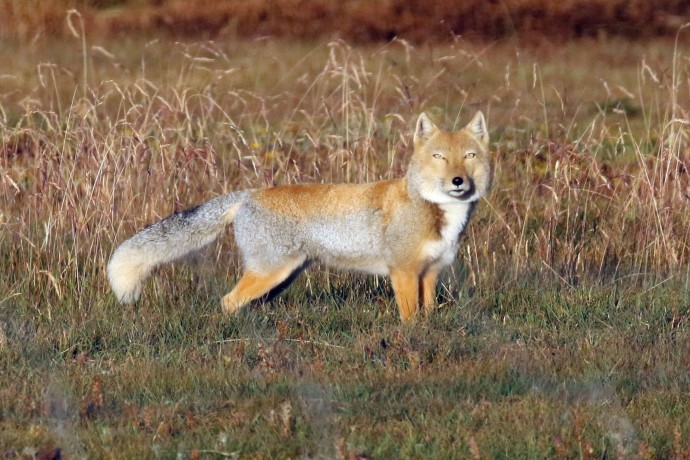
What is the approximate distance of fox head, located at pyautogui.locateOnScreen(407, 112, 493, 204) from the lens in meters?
6.93

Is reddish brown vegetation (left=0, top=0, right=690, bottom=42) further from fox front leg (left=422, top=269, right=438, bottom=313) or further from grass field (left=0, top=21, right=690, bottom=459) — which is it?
fox front leg (left=422, top=269, right=438, bottom=313)

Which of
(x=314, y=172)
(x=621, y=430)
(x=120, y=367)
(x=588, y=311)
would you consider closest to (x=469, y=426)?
(x=621, y=430)

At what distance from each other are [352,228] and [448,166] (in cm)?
70

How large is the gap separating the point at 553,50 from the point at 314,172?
65.9 ft

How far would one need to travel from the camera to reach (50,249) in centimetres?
789

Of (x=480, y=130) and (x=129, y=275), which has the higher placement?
(x=480, y=130)

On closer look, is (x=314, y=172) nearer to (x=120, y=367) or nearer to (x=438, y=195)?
(x=438, y=195)

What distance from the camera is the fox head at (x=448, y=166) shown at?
273 inches

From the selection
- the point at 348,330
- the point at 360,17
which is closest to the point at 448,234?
the point at 348,330

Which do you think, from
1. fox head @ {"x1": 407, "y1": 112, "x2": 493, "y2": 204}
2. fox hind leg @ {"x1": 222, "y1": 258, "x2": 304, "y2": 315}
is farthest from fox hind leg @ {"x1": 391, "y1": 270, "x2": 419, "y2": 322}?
fox hind leg @ {"x1": 222, "y1": 258, "x2": 304, "y2": 315}

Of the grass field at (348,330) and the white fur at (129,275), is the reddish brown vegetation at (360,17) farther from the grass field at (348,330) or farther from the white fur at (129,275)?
the white fur at (129,275)

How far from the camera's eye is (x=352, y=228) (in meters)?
7.15

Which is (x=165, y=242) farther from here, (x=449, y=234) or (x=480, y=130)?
(x=480, y=130)

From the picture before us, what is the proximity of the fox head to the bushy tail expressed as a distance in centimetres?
112
